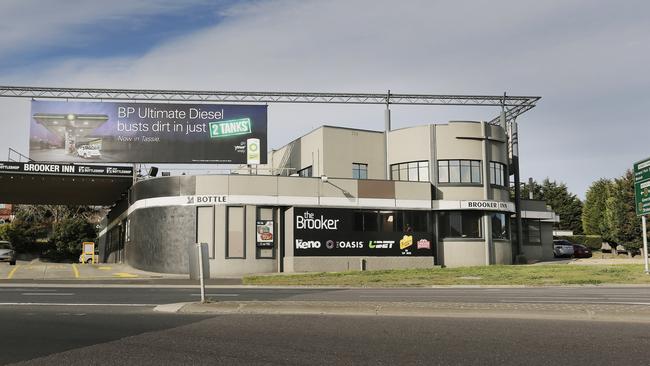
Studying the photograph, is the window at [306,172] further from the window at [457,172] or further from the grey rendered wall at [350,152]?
the window at [457,172]

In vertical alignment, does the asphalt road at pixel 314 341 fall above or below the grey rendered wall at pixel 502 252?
below

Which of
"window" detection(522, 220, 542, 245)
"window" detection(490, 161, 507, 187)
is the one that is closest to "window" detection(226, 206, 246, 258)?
"window" detection(490, 161, 507, 187)

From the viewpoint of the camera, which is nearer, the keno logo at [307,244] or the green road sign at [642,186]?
the green road sign at [642,186]

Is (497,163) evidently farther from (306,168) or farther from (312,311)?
(312,311)

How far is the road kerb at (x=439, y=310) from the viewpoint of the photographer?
11.8m

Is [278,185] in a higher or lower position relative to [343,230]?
higher

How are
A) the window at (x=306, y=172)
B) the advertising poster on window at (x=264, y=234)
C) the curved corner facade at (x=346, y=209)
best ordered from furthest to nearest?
the window at (x=306, y=172)
the advertising poster on window at (x=264, y=234)
the curved corner facade at (x=346, y=209)

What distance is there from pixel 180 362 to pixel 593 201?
83775 mm

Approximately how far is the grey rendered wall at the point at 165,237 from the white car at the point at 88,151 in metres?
6.39

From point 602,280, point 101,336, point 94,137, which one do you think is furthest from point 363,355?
point 94,137

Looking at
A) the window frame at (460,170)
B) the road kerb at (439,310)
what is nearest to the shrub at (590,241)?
the window frame at (460,170)

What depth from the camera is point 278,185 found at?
35.9 metres

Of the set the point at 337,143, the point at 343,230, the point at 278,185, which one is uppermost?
the point at 337,143

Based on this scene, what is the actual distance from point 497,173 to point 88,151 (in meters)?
27.1
